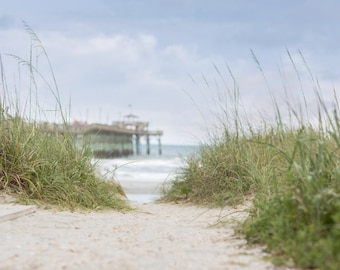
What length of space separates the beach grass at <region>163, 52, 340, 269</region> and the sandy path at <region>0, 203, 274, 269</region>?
186 mm

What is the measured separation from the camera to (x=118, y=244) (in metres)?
2.89

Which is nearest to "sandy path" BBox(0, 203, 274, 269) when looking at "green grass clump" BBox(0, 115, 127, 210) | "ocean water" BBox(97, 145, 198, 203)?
"green grass clump" BBox(0, 115, 127, 210)

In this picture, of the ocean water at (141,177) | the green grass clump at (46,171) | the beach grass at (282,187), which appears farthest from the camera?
the ocean water at (141,177)

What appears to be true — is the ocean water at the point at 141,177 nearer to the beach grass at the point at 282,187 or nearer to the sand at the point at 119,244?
the beach grass at the point at 282,187

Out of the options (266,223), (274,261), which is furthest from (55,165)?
(274,261)

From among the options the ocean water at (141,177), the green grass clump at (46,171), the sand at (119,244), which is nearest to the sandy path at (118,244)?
the sand at (119,244)

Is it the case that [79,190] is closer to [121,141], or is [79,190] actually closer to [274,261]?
[274,261]

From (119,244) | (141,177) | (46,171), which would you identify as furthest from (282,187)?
(141,177)

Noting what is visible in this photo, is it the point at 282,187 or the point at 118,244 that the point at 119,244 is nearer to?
the point at 118,244

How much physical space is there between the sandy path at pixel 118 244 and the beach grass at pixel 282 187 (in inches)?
7.3

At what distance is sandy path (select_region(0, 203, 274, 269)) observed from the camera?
2.39m

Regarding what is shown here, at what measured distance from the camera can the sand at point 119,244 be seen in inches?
94.1

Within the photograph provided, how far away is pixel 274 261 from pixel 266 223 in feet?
1.71

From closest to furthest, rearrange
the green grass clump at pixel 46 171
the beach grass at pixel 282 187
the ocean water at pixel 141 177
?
the beach grass at pixel 282 187 < the green grass clump at pixel 46 171 < the ocean water at pixel 141 177
